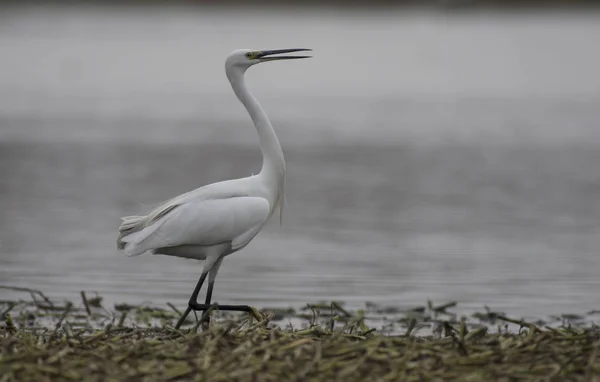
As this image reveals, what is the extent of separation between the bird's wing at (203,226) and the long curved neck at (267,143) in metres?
0.31

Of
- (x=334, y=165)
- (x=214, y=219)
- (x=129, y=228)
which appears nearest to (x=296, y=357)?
(x=214, y=219)

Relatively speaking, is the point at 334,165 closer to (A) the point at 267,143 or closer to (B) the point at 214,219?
(A) the point at 267,143

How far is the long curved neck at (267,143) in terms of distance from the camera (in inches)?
263

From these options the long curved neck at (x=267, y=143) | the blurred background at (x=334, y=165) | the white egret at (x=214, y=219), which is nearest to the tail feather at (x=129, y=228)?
the white egret at (x=214, y=219)

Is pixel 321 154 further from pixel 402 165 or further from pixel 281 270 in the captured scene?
pixel 281 270

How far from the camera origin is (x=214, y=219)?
6355 mm

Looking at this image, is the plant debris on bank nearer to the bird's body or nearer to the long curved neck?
the bird's body

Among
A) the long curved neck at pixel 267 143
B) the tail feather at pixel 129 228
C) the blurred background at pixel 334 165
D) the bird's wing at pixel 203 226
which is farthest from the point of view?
the blurred background at pixel 334 165

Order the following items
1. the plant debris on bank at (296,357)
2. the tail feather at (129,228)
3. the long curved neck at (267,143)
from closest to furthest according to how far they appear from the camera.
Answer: the plant debris on bank at (296,357) → the tail feather at (129,228) → the long curved neck at (267,143)

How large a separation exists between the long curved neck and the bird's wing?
0.31m

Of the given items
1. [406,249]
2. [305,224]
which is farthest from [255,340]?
[305,224]

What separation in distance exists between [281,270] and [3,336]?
403 cm

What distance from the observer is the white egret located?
6.36m

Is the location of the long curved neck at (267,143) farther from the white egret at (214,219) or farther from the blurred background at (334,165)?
the blurred background at (334,165)
